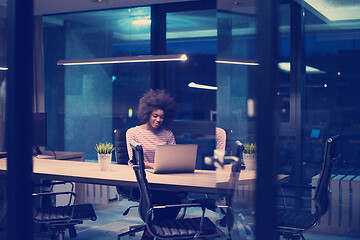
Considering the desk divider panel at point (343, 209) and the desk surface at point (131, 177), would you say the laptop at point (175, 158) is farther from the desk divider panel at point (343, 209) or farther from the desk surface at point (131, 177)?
the desk divider panel at point (343, 209)

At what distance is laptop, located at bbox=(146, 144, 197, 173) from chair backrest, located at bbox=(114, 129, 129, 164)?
3.35ft

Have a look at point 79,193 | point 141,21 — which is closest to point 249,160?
point 79,193

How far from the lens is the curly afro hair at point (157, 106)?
5.03m

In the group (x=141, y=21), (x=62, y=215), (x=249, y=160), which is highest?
(x=141, y=21)

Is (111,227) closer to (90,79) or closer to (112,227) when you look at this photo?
(112,227)

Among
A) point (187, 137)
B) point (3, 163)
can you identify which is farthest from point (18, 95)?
point (187, 137)

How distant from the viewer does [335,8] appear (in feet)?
19.6

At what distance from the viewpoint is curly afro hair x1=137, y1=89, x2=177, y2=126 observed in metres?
5.03

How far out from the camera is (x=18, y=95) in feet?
7.36

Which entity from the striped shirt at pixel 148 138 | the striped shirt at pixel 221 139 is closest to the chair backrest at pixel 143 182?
the striped shirt at pixel 148 138

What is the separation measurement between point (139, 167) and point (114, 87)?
361 cm

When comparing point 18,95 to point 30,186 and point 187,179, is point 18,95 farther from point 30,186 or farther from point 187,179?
point 187,179

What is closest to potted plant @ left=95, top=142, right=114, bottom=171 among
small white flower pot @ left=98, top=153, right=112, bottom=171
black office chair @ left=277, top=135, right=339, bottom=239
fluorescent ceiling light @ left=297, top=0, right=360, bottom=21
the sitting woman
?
small white flower pot @ left=98, top=153, right=112, bottom=171

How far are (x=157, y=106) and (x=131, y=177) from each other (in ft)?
4.06
